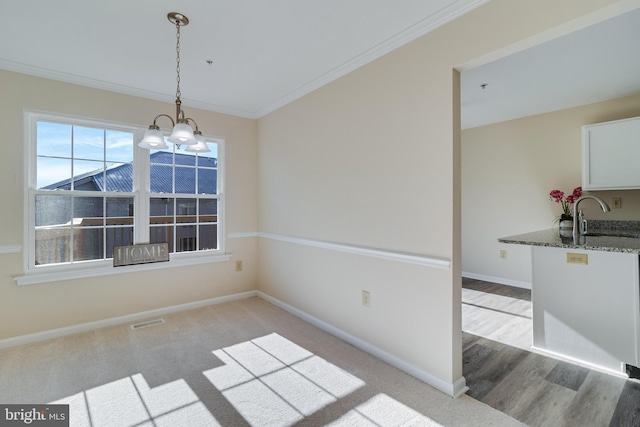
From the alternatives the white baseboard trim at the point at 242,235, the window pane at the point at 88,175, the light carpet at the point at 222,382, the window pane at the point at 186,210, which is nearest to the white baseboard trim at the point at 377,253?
the white baseboard trim at the point at 242,235

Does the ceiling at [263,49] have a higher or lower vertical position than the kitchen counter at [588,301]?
higher

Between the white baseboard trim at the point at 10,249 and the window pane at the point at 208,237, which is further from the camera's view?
the window pane at the point at 208,237

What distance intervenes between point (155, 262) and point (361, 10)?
322 centimetres

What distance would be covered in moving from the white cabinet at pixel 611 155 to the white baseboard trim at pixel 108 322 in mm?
4664

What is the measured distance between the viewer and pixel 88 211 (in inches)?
121

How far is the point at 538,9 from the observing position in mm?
1590

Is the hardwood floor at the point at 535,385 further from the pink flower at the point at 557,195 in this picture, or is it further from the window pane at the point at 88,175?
the window pane at the point at 88,175

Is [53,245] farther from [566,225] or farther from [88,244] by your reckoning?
[566,225]

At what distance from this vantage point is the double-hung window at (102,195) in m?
2.86

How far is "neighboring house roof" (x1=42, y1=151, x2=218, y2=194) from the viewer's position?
10.1ft

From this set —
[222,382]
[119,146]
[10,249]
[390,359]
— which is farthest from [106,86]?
[390,359]

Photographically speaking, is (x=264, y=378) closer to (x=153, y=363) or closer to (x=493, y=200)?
(x=153, y=363)

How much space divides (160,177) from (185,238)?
790 mm

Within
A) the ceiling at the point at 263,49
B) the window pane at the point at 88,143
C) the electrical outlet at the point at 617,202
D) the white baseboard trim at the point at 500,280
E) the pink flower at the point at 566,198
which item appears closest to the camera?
the ceiling at the point at 263,49
